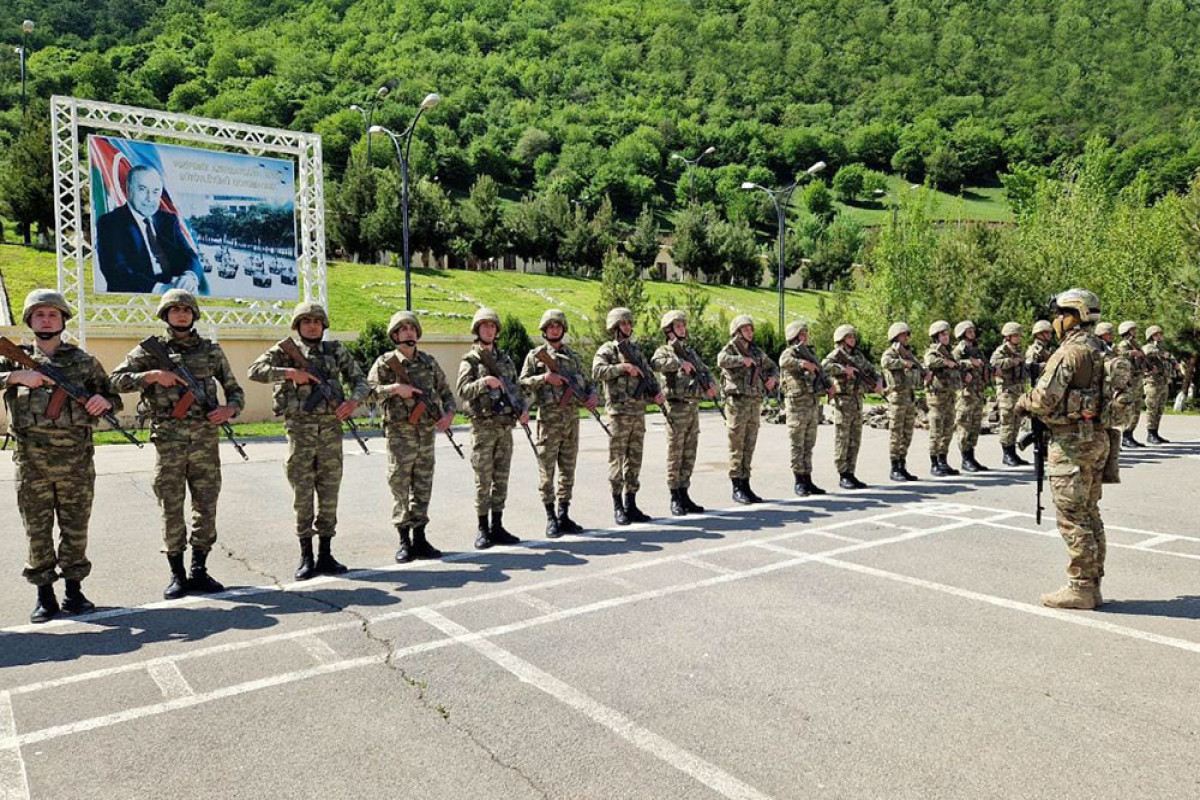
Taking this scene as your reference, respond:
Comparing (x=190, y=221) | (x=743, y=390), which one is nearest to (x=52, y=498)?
(x=743, y=390)

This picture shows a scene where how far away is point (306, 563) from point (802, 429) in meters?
6.11

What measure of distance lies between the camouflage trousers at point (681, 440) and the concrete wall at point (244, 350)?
11221 millimetres

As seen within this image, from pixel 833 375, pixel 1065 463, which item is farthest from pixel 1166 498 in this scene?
pixel 1065 463

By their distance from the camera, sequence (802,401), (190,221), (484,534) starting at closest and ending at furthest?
(484,534) < (802,401) < (190,221)

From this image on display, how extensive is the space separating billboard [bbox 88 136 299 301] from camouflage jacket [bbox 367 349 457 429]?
45.2 ft

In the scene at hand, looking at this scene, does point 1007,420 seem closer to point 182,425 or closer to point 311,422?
point 311,422

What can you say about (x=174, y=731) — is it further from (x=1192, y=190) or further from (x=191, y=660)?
(x=1192, y=190)

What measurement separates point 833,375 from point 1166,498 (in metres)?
4.22

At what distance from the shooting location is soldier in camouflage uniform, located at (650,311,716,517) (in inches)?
369

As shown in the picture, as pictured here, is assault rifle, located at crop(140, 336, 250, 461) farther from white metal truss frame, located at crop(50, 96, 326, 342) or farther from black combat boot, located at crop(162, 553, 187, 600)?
white metal truss frame, located at crop(50, 96, 326, 342)

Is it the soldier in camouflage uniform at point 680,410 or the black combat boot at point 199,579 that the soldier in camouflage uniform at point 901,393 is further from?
the black combat boot at point 199,579

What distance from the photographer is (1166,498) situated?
10.4 metres

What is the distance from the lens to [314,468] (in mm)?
6859

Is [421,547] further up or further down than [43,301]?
further down
